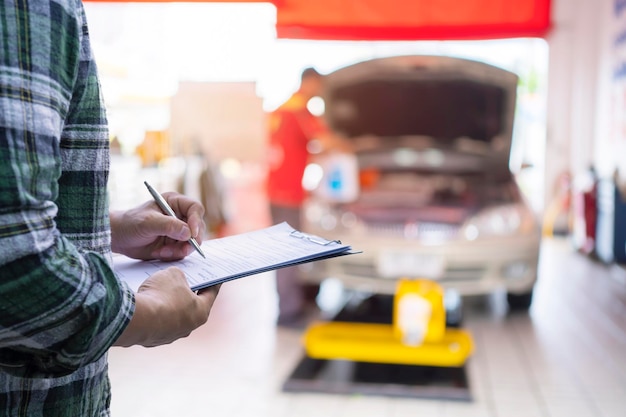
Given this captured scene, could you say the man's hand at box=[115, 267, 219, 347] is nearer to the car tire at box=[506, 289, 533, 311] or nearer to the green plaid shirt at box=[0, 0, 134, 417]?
the green plaid shirt at box=[0, 0, 134, 417]

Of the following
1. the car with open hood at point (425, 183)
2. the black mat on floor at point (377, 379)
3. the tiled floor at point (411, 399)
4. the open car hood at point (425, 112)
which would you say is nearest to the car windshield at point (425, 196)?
the car with open hood at point (425, 183)

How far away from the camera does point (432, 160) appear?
511 cm

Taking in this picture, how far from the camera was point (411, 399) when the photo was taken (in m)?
3.10

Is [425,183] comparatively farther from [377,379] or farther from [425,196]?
[377,379]

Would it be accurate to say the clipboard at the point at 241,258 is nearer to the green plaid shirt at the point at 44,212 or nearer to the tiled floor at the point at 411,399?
the green plaid shirt at the point at 44,212

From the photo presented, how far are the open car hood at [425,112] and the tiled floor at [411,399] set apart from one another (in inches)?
46.9

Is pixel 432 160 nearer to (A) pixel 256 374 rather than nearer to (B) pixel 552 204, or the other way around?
(A) pixel 256 374

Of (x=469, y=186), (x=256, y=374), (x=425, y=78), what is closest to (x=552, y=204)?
(x=469, y=186)

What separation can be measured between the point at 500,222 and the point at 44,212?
4059mm

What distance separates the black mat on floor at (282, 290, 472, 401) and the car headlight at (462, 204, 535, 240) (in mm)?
1087

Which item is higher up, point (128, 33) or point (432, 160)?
point (128, 33)

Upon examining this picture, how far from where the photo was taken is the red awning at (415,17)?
6.75m

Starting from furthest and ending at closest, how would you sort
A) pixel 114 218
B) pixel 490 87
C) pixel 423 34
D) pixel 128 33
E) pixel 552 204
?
pixel 552 204 < pixel 128 33 < pixel 423 34 < pixel 490 87 < pixel 114 218

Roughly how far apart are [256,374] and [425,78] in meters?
2.48
